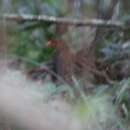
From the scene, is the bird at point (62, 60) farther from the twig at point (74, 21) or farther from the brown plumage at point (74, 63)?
the twig at point (74, 21)

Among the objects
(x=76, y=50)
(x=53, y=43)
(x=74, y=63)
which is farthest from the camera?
(x=53, y=43)

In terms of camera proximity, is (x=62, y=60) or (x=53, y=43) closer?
(x=62, y=60)

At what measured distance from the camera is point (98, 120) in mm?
1257

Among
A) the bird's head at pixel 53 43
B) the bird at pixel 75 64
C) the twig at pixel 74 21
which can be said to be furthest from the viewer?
the twig at pixel 74 21

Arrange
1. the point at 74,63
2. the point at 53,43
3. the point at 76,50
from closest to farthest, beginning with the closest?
the point at 74,63 < the point at 76,50 < the point at 53,43

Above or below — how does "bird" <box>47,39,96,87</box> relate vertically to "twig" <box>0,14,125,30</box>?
below

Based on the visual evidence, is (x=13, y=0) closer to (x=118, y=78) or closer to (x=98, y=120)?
(x=118, y=78)

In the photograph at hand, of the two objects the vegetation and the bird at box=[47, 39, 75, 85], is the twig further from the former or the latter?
the bird at box=[47, 39, 75, 85]

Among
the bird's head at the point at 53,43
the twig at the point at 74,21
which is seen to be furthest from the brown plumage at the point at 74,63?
the twig at the point at 74,21

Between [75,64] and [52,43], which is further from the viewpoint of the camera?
[52,43]

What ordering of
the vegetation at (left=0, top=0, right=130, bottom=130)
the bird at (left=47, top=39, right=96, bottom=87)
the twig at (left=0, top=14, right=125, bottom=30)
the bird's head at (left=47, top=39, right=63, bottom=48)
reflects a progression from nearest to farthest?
the vegetation at (left=0, top=0, right=130, bottom=130) → the bird at (left=47, top=39, right=96, bottom=87) → the bird's head at (left=47, top=39, right=63, bottom=48) → the twig at (left=0, top=14, right=125, bottom=30)

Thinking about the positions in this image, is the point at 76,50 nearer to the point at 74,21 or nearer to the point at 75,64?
the point at 75,64

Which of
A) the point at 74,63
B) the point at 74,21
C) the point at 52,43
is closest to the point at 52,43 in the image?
the point at 52,43

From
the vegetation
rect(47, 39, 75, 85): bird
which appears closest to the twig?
the vegetation
